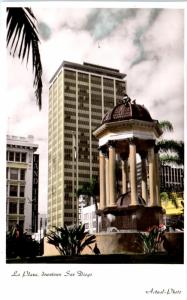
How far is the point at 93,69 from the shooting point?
5.05 metres

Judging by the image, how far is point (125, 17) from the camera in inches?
187

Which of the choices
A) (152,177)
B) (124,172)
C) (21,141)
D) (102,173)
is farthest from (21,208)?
(152,177)

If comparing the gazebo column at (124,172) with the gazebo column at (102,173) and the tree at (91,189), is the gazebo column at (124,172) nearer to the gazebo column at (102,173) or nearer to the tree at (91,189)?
the gazebo column at (102,173)

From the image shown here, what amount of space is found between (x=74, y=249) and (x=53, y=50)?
222cm

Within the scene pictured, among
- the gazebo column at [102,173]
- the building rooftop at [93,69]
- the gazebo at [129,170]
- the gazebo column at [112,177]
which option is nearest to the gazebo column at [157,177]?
the gazebo at [129,170]

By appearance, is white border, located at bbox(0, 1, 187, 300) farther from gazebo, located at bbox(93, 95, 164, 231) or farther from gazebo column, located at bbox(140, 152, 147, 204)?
gazebo column, located at bbox(140, 152, 147, 204)

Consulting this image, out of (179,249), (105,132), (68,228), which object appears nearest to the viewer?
(179,249)

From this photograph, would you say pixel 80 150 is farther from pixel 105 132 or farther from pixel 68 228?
pixel 68 228

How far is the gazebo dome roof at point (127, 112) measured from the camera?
5.07 metres

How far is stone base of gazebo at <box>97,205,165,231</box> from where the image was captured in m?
5.05

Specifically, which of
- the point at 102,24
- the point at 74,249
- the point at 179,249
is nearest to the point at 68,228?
the point at 74,249

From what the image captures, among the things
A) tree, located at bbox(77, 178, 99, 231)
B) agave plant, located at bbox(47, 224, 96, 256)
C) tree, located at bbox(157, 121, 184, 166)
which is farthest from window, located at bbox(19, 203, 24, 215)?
tree, located at bbox(157, 121, 184, 166)

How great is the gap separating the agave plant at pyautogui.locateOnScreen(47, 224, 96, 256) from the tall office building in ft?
Result: 0.30

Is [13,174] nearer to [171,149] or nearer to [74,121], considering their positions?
[74,121]
